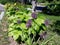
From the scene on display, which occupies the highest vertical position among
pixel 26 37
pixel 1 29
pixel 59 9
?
pixel 26 37

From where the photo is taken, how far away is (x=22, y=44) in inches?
275

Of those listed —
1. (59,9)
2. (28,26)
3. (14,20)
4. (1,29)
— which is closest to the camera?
(28,26)

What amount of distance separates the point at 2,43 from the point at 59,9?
13511mm

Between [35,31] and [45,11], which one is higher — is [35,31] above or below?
above

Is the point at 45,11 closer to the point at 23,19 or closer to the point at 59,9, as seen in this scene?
the point at 59,9

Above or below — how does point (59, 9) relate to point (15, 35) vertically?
below

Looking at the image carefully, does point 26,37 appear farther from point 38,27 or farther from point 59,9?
point 59,9

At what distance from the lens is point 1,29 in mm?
9477

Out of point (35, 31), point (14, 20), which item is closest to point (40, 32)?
point (35, 31)

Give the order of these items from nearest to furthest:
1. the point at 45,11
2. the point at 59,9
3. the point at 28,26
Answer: the point at 28,26, the point at 45,11, the point at 59,9

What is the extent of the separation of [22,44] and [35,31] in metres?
0.60

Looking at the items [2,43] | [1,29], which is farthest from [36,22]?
[1,29]

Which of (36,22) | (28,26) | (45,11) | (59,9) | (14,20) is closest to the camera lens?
(28,26)

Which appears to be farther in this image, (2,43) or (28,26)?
(2,43)
